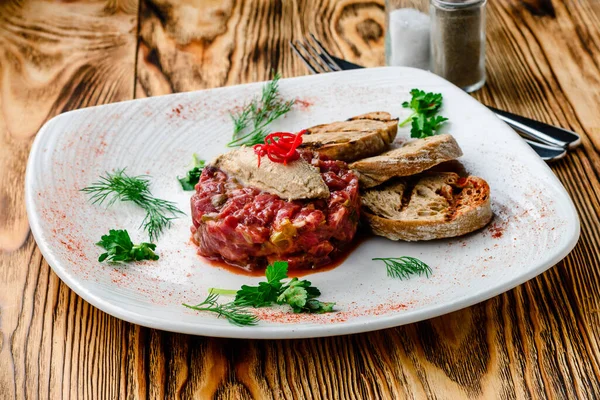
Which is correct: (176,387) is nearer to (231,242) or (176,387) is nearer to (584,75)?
(231,242)

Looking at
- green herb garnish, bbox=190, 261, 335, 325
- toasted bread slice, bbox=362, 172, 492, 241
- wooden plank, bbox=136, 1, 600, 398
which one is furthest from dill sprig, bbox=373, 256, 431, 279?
green herb garnish, bbox=190, 261, 335, 325

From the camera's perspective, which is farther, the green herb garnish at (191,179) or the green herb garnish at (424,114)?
the green herb garnish at (424,114)

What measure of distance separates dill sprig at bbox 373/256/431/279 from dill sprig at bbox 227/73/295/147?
141 cm

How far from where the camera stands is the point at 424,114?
497 cm

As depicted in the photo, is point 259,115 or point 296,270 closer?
point 296,270

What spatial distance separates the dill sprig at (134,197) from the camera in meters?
4.51

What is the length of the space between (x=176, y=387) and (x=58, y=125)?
210 cm

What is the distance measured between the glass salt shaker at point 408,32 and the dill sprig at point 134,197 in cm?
221

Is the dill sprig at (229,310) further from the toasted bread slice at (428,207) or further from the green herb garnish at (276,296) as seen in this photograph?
the toasted bread slice at (428,207)

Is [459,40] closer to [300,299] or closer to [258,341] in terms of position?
[300,299]

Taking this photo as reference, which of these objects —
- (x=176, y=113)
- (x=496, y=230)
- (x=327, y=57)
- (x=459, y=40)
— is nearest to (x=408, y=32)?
(x=459, y=40)

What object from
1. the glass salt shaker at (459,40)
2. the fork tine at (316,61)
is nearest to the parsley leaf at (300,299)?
the glass salt shaker at (459,40)

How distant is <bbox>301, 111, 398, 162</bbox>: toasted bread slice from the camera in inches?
175

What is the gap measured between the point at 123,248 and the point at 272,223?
0.77 meters
